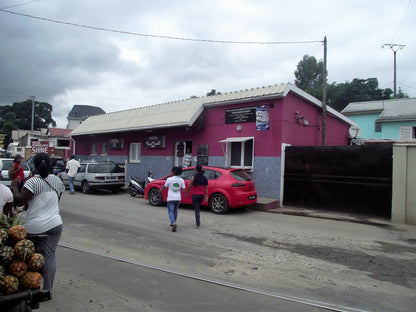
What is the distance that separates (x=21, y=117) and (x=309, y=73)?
208ft

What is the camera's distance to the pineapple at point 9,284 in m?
2.54

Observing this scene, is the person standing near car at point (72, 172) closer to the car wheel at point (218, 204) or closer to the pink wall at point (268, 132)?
the pink wall at point (268, 132)

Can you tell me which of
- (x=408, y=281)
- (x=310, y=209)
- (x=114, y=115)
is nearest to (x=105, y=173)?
(x=114, y=115)

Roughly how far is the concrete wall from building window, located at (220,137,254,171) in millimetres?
5309

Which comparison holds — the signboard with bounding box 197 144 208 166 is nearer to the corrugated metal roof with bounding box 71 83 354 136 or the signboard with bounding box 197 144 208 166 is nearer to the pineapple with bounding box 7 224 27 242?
the corrugated metal roof with bounding box 71 83 354 136

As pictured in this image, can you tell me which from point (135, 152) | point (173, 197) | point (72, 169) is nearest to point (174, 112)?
point (135, 152)

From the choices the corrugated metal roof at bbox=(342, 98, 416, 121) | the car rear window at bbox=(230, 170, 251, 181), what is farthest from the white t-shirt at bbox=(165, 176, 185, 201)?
the corrugated metal roof at bbox=(342, 98, 416, 121)

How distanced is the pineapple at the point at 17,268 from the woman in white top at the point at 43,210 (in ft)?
2.42

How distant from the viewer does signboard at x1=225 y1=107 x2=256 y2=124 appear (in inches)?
508

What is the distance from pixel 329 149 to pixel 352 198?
186 cm

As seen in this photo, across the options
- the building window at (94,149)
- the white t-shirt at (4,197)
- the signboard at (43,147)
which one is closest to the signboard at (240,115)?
the white t-shirt at (4,197)

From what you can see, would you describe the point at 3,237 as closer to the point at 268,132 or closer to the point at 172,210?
the point at 172,210

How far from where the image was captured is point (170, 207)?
7.48 meters

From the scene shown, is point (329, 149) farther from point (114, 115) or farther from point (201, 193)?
point (114, 115)
